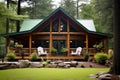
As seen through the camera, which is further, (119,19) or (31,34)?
(31,34)

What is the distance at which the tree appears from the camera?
37.7m

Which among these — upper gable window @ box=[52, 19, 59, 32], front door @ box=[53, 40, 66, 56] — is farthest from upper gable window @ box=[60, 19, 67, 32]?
front door @ box=[53, 40, 66, 56]

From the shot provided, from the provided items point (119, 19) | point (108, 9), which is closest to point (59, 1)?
point (108, 9)

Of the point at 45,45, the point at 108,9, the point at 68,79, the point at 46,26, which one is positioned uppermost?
the point at 108,9

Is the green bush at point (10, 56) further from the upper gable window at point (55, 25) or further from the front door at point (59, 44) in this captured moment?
the front door at point (59, 44)

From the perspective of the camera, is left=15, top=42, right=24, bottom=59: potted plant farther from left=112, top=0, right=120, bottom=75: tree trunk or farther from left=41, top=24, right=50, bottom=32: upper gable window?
left=112, top=0, right=120, bottom=75: tree trunk

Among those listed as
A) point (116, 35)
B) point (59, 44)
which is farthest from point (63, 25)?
point (116, 35)

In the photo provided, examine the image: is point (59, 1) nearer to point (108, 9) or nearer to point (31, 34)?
point (108, 9)

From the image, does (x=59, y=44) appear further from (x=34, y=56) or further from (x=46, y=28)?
(x=34, y=56)

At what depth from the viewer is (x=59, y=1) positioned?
47.0 meters

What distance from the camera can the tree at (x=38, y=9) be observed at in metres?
37.7

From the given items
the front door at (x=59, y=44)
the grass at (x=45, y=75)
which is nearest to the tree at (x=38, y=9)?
the front door at (x=59, y=44)

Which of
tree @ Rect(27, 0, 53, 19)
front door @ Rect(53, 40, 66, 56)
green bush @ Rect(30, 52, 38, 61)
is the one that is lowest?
green bush @ Rect(30, 52, 38, 61)

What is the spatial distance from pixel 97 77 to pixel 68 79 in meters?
1.38
